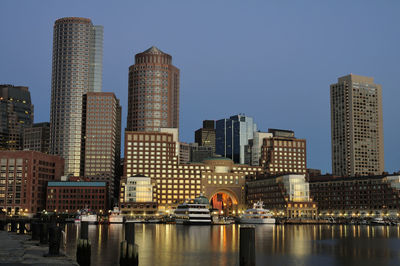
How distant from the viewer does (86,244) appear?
228ft

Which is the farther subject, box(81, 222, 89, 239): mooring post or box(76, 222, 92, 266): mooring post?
box(81, 222, 89, 239): mooring post

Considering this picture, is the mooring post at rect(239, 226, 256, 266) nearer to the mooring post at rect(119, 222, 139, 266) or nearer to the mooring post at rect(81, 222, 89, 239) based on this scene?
the mooring post at rect(119, 222, 139, 266)

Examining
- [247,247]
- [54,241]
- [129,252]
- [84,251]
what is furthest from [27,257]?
[247,247]

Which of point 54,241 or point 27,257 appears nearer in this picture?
point 27,257

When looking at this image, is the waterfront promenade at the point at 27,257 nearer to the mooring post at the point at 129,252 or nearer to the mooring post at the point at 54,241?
the mooring post at the point at 54,241

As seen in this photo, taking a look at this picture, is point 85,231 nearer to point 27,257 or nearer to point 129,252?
point 27,257

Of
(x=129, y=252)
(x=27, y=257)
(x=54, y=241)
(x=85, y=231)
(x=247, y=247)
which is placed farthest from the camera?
(x=85, y=231)

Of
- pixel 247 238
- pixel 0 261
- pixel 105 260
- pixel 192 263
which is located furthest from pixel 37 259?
pixel 247 238

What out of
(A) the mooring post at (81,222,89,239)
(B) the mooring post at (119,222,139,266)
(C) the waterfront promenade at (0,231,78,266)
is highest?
(A) the mooring post at (81,222,89,239)

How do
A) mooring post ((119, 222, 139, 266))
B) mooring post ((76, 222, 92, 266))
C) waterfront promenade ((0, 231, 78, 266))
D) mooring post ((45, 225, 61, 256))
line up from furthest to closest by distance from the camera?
mooring post ((45, 225, 61, 256)), mooring post ((76, 222, 92, 266)), waterfront promenade ((0, 231, 78, 266)), mooring post ((119, 222, 139, 266))

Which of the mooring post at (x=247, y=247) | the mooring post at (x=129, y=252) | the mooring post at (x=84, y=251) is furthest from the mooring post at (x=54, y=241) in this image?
the mooring post at (x=247, y=247)

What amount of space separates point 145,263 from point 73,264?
52.9ft

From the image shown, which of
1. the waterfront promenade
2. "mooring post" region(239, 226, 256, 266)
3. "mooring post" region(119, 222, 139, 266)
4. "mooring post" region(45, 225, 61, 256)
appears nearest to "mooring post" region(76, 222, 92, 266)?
the waterfront promenade

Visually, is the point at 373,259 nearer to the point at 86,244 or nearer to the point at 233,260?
the point at 233,260
